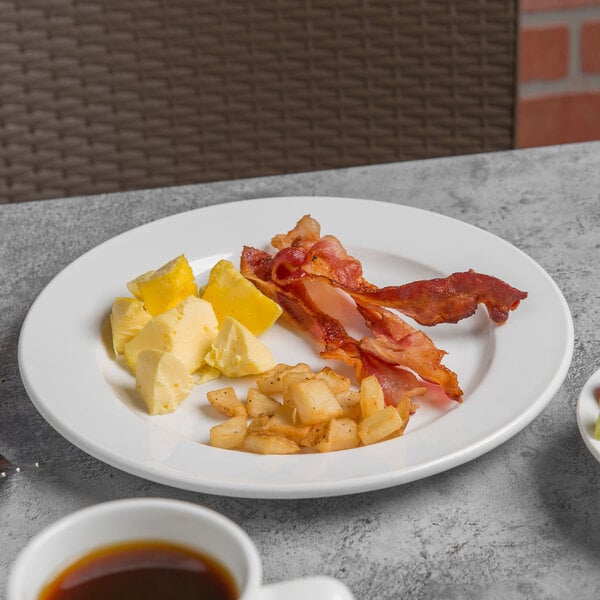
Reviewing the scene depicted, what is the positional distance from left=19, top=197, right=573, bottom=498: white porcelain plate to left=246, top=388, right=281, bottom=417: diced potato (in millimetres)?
41

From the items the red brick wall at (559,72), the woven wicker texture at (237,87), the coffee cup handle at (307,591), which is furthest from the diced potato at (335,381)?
the red brick wall at (559,72)

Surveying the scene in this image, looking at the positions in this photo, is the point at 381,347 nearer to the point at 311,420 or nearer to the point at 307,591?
the point at 311,420

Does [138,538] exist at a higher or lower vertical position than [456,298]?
higher

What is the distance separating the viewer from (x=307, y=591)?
530 mm

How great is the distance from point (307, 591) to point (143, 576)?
103 millimetres

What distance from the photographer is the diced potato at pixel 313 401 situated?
2.75 feet

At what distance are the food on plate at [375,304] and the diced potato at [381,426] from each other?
0.05 metres

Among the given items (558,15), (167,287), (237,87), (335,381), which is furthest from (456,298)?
(558,15)

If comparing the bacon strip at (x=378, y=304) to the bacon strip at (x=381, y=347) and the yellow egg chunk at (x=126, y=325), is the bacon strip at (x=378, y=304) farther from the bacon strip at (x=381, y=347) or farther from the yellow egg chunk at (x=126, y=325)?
the yellow egg chunk at (x=126, y=325)

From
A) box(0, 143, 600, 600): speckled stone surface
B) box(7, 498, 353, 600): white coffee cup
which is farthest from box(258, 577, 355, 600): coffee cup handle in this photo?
box(0, 143, 600, 600): speckled stone surface

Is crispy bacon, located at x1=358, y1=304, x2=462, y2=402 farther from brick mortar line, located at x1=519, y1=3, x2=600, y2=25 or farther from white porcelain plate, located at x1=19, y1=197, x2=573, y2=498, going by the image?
brick mortar line, located at x1=519, y1=3, x2=600, y2=25

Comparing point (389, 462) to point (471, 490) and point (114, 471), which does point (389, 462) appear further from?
point (114, 471)

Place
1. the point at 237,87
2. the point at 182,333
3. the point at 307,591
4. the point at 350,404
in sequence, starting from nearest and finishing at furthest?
the point at 307,591 < the point at 350,404 < the point at 182,333 < the point at 237,87

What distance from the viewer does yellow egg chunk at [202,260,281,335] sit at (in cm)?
104
